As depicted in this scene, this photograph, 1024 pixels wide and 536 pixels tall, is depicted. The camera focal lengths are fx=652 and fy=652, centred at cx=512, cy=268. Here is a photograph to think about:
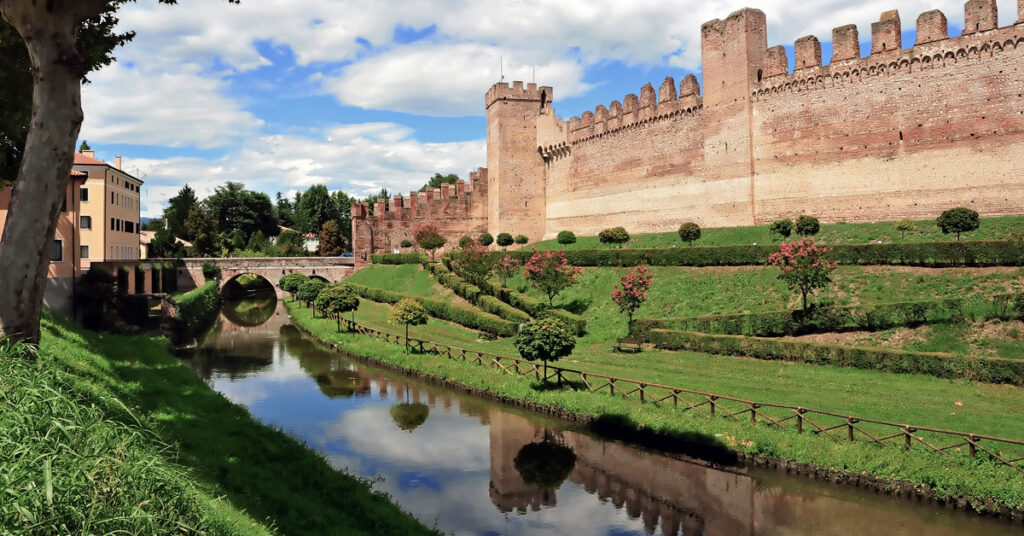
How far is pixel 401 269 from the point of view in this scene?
4875cm

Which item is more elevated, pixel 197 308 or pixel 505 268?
pixel 505 268

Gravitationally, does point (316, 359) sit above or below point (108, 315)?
below

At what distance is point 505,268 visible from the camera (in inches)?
1438

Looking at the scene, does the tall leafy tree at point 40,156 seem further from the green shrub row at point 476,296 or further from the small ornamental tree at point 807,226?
the small ornamental tree at point 807,226

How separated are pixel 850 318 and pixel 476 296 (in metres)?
17.9

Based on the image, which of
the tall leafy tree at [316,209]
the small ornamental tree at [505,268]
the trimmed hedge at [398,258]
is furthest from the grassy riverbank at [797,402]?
the tall leafy tree at [316,209]

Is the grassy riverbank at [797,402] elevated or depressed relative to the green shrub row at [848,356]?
depressed

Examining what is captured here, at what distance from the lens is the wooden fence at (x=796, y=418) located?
11945mm

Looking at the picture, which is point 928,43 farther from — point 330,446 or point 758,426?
point 330,446

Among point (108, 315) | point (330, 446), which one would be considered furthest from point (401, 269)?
point (330, 446)

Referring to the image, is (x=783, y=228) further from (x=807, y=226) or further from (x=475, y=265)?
(x=475, y=265)

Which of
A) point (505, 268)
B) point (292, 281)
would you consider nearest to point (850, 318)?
point (505, 268)

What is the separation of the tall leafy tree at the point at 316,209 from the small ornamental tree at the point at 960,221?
67491 millimetres

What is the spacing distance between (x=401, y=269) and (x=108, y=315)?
23.7m
